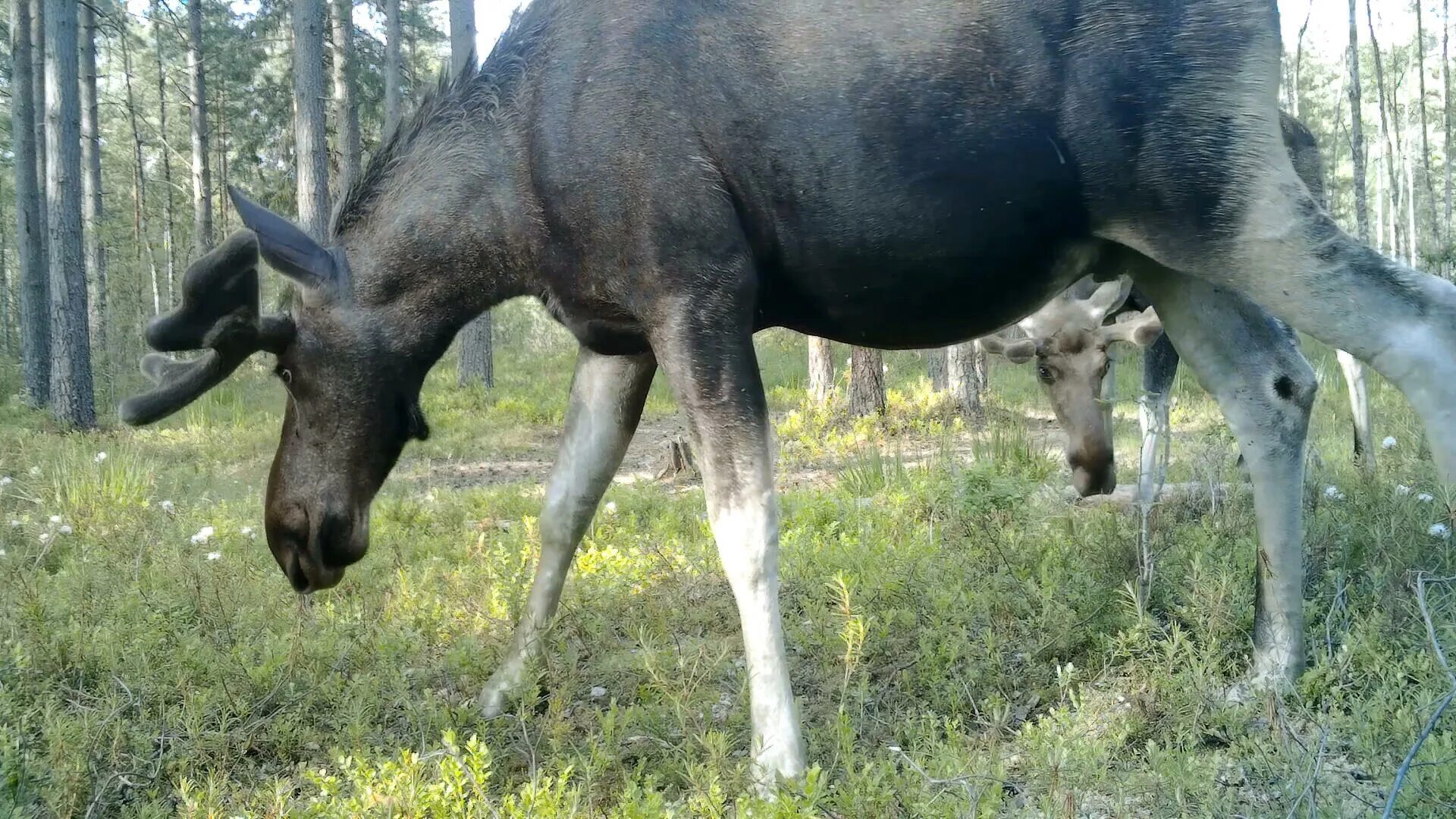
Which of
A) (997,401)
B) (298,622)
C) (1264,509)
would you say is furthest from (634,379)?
(997,401)

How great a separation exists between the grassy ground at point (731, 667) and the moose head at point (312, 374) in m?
0.69

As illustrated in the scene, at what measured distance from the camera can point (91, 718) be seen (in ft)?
10.8

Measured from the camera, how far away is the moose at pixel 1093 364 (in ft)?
18.0

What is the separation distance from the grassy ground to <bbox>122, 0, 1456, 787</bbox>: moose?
17.4 inches

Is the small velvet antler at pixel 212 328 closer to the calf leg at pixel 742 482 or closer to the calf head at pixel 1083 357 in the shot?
the calf leg at pixel 742 482

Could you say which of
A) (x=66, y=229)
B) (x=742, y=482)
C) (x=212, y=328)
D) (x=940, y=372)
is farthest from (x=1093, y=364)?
A: (x=66, y=229)

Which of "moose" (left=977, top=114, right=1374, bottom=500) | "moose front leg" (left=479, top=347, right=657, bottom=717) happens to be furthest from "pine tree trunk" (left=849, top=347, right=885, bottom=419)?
"moose front leg" (left=479, top=347, right=657, bottom=717)

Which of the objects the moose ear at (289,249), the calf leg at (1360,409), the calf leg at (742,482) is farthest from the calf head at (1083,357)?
the moose ear at (289,249)

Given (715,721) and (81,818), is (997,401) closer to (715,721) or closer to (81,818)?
(715,721)

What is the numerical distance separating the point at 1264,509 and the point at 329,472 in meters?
3.26

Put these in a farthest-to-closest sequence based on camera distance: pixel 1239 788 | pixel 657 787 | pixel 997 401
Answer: pixel 997 401 → pixel 657 787 → pixel 1239 788

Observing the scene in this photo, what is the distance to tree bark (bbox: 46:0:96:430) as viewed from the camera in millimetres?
13461

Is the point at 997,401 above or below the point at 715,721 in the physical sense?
above

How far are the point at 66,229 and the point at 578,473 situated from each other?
13.2 metres
